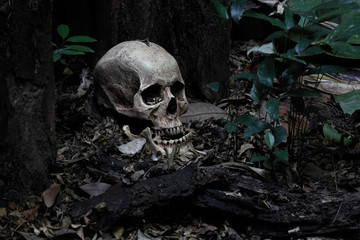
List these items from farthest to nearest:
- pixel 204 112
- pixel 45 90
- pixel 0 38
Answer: pixel 204 112, pixel 45 90, pixel 0 38

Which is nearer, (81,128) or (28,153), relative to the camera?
(28,153)

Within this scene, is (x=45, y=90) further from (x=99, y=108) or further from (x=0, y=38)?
(x=99, y=108)

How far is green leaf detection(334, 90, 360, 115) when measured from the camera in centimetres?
313

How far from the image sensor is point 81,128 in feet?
11.2

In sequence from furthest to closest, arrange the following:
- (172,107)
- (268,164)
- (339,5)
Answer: (172,107), (268,164), (339,5)

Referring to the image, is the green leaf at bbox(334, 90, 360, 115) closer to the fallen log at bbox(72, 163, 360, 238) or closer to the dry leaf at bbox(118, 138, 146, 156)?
the fallen log at bbox(72, 163, 360, 238)

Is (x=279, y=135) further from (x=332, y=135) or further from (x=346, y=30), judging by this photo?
(x=332, y=135)

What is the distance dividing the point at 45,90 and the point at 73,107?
87 centimetres

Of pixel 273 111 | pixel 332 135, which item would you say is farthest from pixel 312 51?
pixel 332 135

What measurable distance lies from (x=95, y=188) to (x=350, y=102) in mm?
1942

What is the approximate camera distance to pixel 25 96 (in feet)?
7.94

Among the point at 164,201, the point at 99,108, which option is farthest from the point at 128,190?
the point at 99,108

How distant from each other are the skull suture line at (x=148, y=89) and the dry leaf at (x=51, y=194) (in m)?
0.79

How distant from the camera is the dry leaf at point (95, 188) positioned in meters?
2.61
